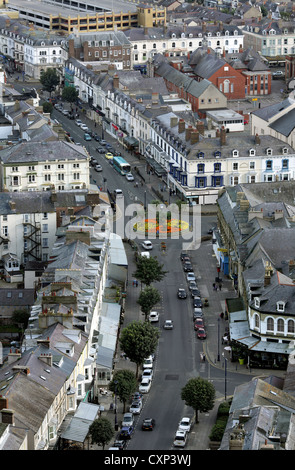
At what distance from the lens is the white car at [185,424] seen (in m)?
88.6

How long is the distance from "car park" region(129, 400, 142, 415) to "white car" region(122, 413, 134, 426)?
1541mm

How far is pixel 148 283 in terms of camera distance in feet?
390

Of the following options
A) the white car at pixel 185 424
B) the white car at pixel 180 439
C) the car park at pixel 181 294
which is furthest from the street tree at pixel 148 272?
Result: the white car at pixel 180 439

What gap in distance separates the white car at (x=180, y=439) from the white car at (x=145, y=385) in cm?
997

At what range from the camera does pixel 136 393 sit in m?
95.9

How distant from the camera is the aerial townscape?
8519 centimetres

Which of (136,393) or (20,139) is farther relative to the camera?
(20,139)

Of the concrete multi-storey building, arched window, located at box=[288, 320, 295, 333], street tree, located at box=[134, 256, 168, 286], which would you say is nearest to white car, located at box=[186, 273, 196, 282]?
street tree, located at box=[134, 256, 168, 286]

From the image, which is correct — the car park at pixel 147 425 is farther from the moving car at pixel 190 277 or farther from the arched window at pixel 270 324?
the moving car at pixel 190 277

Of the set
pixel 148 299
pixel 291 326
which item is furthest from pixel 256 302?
pixel 148 299

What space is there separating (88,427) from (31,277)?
120 feet
